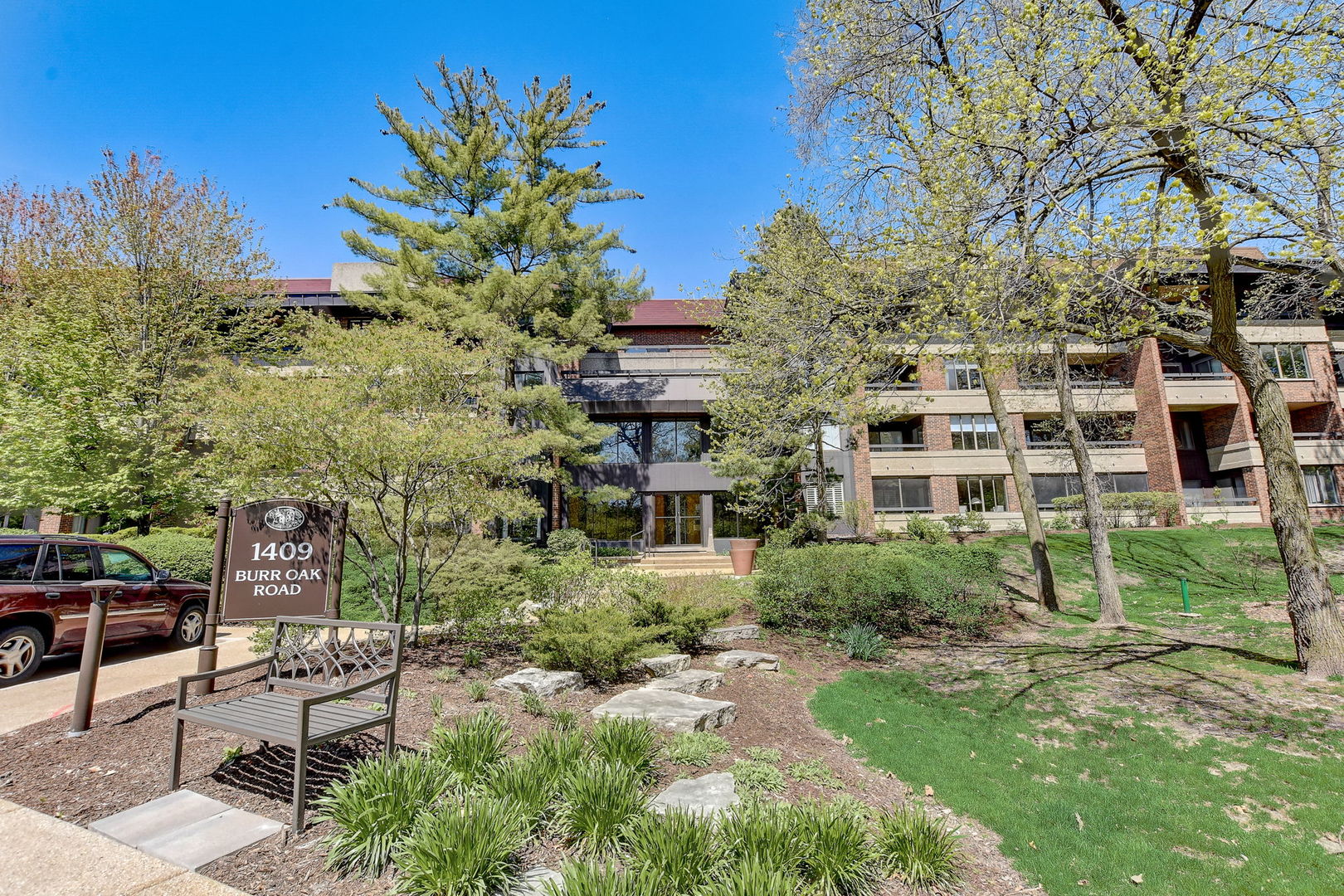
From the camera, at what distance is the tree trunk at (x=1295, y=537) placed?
769cm

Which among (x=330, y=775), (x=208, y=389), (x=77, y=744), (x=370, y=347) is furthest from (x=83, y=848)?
(x=208, y=389)

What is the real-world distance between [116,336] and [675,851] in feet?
67.4

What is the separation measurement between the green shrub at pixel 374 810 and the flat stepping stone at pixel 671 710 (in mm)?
2127

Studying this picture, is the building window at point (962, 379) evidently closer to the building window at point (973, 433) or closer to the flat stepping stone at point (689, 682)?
the building window at point (973, 433)

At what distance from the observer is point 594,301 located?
67.4 feet

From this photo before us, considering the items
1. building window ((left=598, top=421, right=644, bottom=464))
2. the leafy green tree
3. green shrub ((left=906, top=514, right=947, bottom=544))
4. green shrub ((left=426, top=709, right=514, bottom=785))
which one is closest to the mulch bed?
green shrub ((left=426, top=709, right=514, bottom=785))

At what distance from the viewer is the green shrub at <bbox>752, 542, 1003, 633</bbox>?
1099cm

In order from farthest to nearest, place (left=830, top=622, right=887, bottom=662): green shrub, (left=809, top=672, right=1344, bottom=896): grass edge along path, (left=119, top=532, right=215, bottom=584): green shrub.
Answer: (left=119, top=532, right=215, bottom=584): green shrub, (left=830, top=622, right=887, bottom=662): green shrub, (left=809, top=672, right=1344, bottom=896): grass edge along path

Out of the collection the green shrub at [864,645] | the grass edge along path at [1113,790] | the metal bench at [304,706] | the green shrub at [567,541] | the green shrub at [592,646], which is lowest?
the grass edge along path at [1113,790]

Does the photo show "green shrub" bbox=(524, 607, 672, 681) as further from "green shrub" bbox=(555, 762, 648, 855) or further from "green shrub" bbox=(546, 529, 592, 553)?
"green shrub" bbox=(546, 529, 592, 553)

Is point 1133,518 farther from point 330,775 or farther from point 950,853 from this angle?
point 330,775

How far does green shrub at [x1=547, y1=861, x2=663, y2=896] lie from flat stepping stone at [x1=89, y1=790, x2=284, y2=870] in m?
1.98

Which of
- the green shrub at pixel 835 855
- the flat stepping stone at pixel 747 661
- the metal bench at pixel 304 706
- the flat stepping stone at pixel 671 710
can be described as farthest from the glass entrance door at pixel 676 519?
the green shrub at pixel 835 855

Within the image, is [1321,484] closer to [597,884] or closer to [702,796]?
[702,796]
